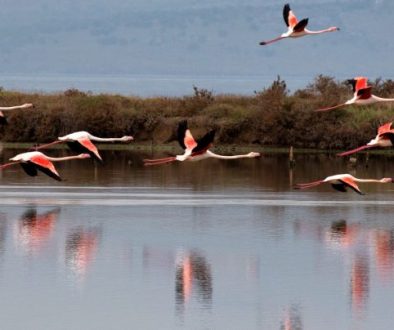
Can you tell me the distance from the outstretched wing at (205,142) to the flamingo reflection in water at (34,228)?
2.52 meters

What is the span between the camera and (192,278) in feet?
65.8

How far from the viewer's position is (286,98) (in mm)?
54156

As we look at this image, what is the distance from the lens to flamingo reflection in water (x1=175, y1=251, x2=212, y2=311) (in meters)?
18.7

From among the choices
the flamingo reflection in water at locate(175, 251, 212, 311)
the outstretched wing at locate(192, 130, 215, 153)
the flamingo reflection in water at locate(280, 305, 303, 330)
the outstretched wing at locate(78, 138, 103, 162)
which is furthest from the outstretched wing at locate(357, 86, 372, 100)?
the flamingo reflection in water at locate(280, 305, 303, 330)

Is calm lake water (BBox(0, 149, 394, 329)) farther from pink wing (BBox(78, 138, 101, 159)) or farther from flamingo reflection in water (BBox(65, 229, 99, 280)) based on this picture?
pink wing (BBox(78, 138, 101, 159))

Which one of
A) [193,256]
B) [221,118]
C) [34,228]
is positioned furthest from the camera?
[221,118]

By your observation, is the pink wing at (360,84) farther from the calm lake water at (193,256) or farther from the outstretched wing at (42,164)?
the outstretched wing at (42,164)

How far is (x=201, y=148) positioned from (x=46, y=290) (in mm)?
6155

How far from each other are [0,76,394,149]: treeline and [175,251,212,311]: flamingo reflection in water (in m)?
29.0

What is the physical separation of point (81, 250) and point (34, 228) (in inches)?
109

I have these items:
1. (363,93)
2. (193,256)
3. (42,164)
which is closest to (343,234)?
(363,93)

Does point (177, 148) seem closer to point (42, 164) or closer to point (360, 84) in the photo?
point (360, 84)

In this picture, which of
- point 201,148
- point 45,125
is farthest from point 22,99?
point 201,148

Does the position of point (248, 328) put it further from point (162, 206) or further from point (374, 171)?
point (374, 171)
